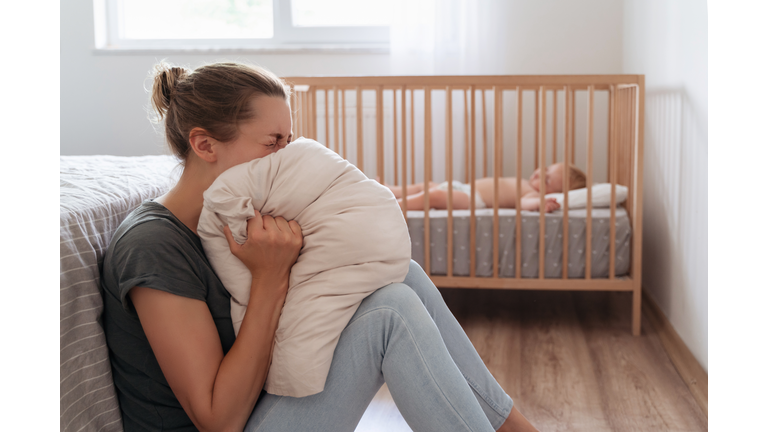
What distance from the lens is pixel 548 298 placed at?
2354 mm

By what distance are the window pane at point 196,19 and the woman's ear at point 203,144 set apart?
237cm

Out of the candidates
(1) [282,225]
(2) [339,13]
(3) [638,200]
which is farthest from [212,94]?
(2) [339,13]

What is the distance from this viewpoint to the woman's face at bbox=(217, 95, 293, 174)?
855mm

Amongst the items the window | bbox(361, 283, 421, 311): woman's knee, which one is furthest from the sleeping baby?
the window

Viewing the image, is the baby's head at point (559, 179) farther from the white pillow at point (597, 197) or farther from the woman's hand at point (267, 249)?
the woman's hand at point (267, 249)

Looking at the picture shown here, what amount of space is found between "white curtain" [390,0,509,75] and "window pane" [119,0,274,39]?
782 millimetres

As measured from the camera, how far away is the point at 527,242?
1979 millimetres

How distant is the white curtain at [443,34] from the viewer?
2.69m

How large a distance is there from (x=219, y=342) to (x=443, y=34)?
2257mm

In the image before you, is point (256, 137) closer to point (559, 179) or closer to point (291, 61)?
point (559, 179)
